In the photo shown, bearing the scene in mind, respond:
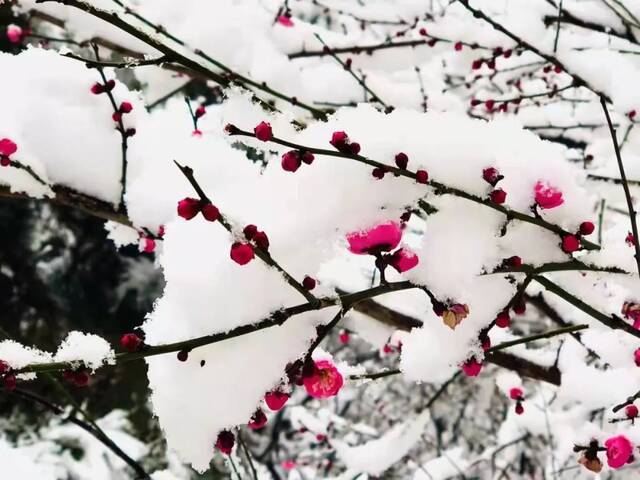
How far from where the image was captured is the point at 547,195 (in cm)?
109

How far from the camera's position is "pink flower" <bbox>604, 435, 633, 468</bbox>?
56.7 inches

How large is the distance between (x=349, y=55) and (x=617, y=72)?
5.69 ft

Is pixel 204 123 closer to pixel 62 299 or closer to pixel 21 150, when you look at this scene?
pixel 21 150

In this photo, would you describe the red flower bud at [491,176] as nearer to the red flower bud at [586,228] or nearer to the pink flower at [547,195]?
the pink flower at [547,195]

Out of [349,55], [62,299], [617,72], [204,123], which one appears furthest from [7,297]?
[617,72]

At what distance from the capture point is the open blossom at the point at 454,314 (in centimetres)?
100

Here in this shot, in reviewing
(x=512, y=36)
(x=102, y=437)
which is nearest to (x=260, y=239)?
(x=102, y=437)

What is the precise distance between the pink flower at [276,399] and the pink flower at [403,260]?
305mm

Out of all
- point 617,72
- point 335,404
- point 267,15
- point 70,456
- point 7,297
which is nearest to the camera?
point 617,72

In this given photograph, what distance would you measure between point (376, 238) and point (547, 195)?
35 centimetres

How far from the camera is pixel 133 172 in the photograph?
6.76 feet

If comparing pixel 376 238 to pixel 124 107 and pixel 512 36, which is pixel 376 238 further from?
pixel 512 36

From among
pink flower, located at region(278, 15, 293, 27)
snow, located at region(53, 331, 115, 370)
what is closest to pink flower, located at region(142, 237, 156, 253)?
snow, located at region(53, 331, 115, 370)

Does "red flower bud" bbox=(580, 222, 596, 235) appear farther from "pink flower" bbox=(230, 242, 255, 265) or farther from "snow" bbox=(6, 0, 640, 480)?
"pink flower" bbox=(230, 242, 255, 265)
